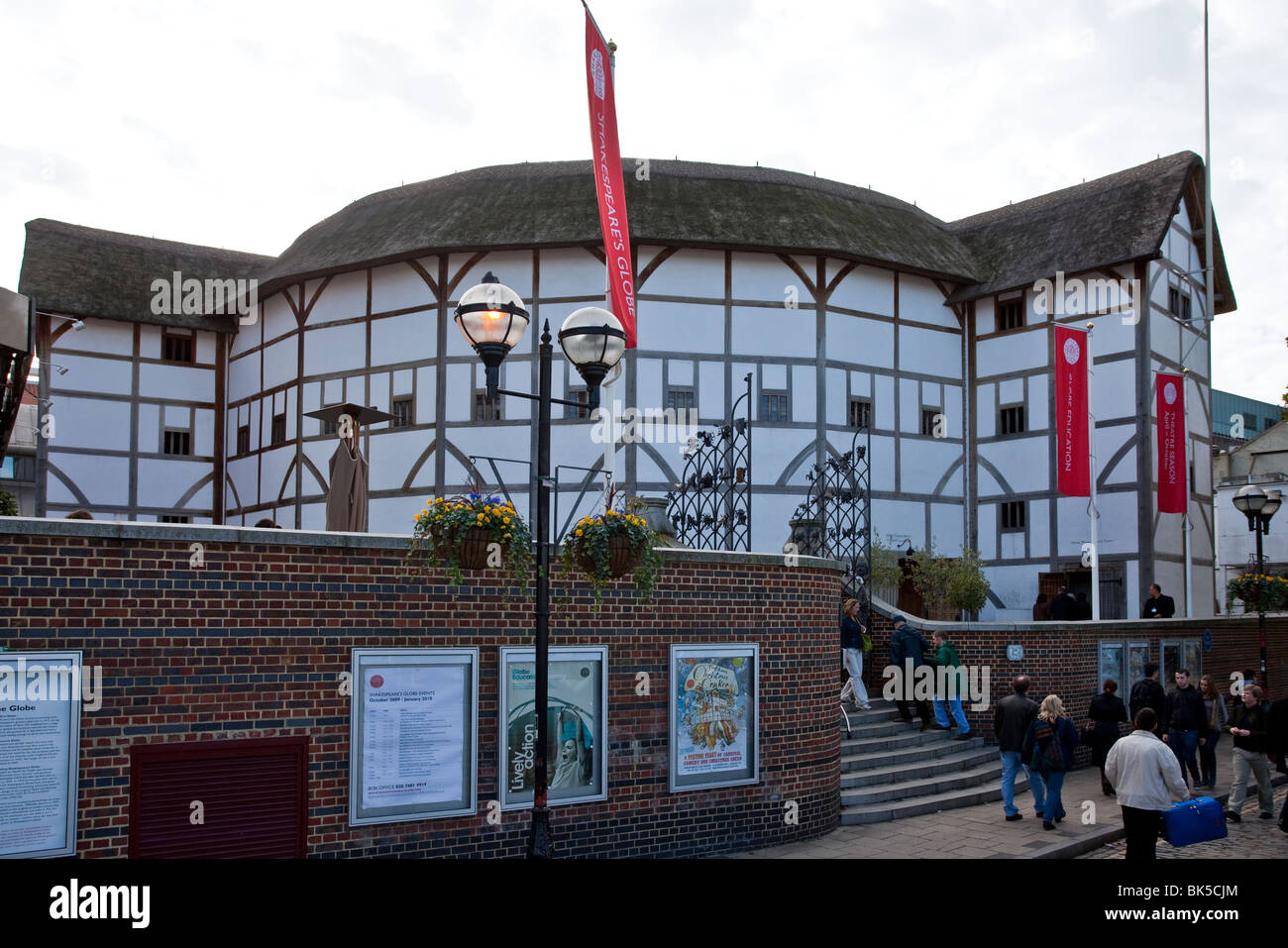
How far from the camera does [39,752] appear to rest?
786 centimetres

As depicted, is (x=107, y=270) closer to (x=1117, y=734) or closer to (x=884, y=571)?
(x=884, y=571)

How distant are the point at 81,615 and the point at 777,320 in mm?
19381

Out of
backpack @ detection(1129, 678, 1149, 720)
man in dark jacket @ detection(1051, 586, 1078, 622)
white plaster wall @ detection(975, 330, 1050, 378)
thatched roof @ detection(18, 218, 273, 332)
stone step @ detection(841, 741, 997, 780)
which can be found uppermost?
thatched roof @ detection(18, 218, 273, 332)

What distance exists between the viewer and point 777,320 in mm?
25766

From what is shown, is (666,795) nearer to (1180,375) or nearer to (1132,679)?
(1132,679)

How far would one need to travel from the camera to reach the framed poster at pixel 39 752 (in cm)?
773

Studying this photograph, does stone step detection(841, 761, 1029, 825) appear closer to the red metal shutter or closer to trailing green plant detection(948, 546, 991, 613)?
the red metal shutter

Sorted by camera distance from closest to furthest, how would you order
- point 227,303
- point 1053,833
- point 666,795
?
point 666,795 < point 1053,833 < point 227,303

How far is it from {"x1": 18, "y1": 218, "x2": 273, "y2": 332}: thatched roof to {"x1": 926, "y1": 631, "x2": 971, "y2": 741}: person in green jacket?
21.0 meters

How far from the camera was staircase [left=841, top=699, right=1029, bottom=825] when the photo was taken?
13.7 m

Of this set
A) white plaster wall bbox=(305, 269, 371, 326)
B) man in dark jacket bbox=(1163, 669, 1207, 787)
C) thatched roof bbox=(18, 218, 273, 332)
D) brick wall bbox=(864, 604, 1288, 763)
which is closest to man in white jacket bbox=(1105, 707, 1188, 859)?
man in dark jacket bbox=(1163, 669, 1207, 787)

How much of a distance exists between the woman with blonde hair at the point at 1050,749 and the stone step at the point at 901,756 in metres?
2.31
